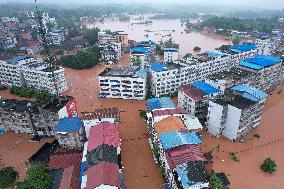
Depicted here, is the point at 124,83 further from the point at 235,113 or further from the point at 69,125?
the point at 235,113

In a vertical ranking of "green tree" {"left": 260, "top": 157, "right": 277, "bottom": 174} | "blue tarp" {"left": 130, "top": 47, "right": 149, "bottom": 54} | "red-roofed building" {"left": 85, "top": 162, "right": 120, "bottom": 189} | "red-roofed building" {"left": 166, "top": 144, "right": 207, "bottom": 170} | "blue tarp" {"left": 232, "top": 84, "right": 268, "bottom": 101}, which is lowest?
"green tree" {"left": 260, "top": 157, "right": 277, "bottom": 174}

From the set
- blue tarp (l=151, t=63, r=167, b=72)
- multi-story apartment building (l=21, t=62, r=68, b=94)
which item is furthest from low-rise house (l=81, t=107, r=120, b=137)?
multi-story apartment building (l=21, t=62, r=68, b=94)

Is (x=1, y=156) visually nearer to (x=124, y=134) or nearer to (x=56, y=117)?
(x=56, y=117)

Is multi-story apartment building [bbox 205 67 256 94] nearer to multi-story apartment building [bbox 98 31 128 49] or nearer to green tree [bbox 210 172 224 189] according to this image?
green tree [bbox 210 172 224 189]

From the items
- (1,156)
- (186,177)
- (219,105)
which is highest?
(219,105)

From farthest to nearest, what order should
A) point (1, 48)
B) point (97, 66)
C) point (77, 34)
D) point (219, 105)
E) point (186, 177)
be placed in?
point (77, 34), point (1, 48), point (97, 66), point (219, 105), point (186, 177)

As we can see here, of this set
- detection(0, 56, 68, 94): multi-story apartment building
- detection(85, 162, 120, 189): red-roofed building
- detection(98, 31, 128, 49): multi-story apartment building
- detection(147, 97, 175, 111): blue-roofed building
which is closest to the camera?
detection(85, 162, 120, 189): red-roofed building

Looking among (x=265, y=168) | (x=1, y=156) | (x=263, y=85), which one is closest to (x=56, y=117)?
(x=1, y=156)
